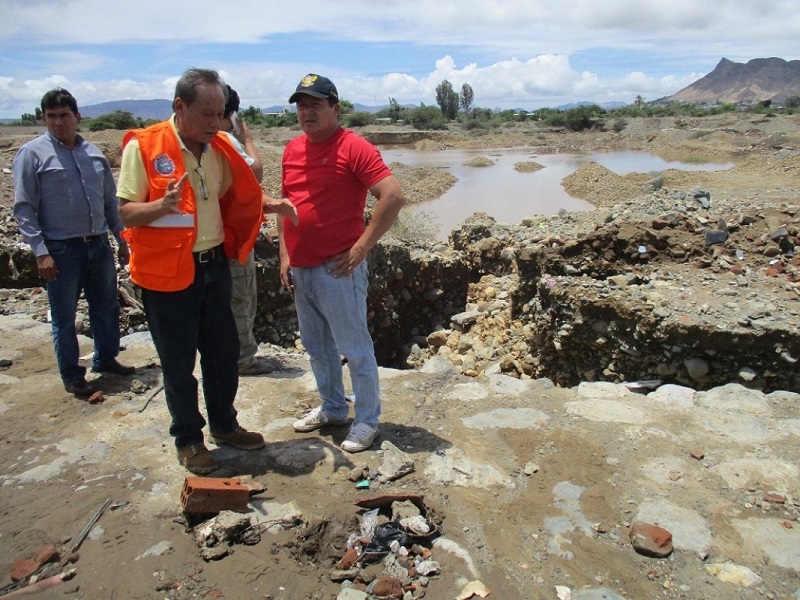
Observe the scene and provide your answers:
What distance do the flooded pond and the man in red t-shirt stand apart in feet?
32.7

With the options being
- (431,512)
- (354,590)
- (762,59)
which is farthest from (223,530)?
(762,59)

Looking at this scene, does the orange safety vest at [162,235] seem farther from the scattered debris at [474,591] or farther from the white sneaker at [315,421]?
the scattered debris at [474,591]

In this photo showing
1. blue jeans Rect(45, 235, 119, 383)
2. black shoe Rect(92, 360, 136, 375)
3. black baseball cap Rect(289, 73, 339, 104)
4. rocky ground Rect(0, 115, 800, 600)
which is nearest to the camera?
rocky ground Rect(0, 115, 800, 600)

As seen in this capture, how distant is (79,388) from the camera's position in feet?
11.5

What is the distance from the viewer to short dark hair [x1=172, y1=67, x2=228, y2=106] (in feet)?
7.35

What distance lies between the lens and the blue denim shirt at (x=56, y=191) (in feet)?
10.7

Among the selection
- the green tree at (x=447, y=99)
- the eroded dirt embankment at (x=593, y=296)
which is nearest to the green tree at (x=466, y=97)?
the green tree at (x=447, y=99)

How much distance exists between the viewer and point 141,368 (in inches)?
157

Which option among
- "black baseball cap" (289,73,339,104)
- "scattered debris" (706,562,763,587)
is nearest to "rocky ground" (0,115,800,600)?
"scattered debris" (706,562,763,587)

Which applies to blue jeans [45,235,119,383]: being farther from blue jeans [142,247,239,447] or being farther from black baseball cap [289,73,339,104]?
black baseball cap [289,73,339,104]

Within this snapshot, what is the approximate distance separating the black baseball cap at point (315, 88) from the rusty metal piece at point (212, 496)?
5.40ft

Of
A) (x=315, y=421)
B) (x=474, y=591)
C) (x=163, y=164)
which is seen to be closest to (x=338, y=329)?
(x=315, y=421)

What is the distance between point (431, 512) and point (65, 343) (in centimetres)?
244

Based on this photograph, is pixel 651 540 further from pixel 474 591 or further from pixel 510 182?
pixel 510 182
